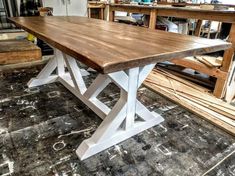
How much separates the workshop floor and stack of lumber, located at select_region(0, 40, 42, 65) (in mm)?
1037

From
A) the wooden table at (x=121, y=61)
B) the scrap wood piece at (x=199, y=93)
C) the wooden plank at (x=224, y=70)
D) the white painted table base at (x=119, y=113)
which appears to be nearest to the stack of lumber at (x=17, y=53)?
the wooden table at (x=121, y=61)

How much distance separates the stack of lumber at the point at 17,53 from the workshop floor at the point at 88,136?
1.04 meters

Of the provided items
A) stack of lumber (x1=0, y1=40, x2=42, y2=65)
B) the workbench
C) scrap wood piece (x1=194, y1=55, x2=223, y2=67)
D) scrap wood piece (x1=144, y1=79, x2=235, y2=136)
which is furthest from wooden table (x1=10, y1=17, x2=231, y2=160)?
the workbench

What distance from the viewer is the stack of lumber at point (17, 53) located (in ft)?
9.18

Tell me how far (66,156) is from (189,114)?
1.14m

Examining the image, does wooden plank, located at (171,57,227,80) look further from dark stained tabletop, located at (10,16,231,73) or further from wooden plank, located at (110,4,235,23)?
dark stained tabletop, located at (10,16,231,73)

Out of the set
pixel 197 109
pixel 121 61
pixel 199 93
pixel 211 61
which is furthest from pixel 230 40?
pixel 121 61

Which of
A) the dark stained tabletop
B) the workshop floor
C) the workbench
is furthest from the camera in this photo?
the workbench

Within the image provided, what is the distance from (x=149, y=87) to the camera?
234cm

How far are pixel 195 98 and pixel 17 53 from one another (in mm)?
2435

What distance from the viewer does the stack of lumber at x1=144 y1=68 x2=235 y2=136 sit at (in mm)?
1837

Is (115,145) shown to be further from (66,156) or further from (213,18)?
(213,18)

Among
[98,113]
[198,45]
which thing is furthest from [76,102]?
[198,45]

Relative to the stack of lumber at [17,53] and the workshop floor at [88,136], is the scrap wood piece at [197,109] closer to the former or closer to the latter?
the workshop floor at [88,136]
